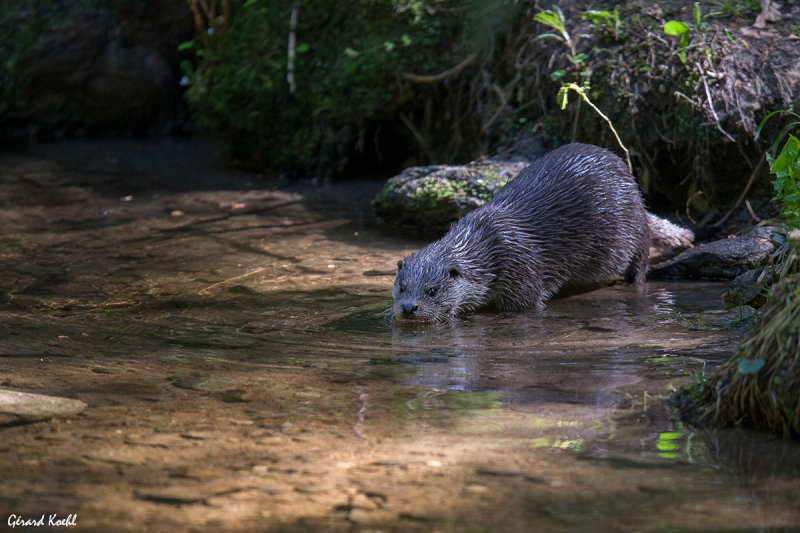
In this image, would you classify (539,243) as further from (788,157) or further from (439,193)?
(788,157)

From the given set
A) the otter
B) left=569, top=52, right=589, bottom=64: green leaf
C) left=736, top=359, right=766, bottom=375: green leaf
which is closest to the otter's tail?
the otter

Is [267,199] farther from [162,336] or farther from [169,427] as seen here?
[169,427]

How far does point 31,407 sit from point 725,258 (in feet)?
13.7

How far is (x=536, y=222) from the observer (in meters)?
5.36

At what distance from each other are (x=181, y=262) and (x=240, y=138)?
4626 mm

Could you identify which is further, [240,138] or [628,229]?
[240,138]

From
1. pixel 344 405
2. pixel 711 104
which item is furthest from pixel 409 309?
pixel 711 104

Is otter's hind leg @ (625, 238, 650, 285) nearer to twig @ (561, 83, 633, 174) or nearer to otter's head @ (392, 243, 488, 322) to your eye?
twig @ (561, 83, 633, 174)

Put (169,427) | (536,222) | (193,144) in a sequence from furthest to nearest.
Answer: (193,144), (536,222), (169,427)

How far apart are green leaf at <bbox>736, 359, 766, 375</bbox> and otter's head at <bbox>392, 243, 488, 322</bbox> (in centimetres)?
211

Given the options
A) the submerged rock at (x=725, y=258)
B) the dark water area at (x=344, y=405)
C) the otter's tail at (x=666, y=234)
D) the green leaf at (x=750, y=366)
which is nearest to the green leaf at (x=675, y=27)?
the otter's tail at (x=666, y=234)

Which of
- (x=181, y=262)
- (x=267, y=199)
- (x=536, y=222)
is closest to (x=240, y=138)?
(x=267, y=199)

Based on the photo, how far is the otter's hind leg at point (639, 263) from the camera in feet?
18.4

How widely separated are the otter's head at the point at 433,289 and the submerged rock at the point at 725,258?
4.90 ft
